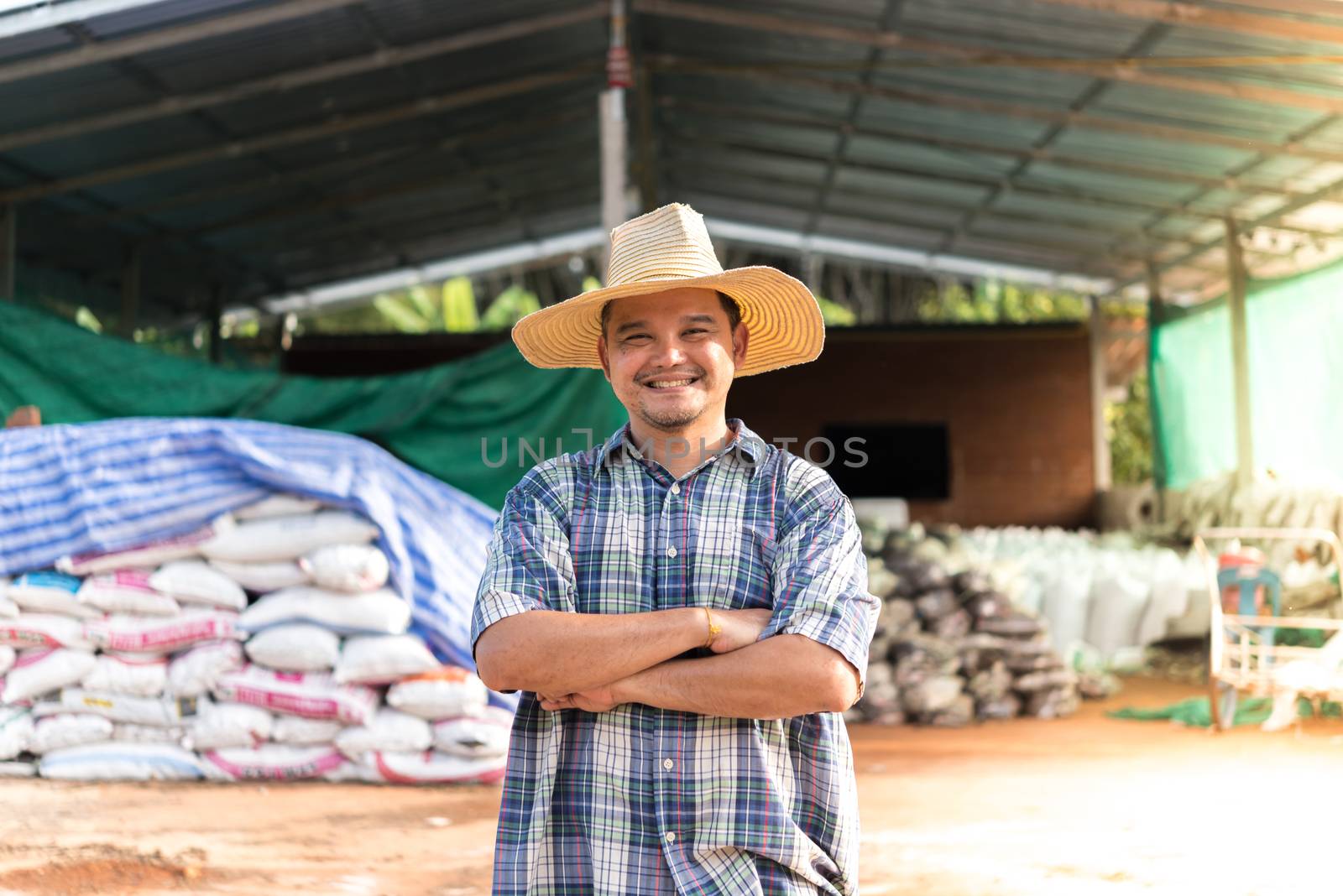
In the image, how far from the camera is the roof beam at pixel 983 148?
973cm

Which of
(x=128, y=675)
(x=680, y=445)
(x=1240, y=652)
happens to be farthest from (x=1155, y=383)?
(x=680, y=445)

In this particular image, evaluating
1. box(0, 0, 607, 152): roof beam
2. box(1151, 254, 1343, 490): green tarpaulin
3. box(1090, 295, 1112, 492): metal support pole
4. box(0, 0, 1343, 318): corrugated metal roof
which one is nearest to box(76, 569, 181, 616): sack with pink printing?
box(0, 0, 1343, 318): corrugated metal roof

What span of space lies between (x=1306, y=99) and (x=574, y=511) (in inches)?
301

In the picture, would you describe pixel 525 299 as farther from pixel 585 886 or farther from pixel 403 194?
pixel 585 886

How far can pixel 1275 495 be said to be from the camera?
948 cm

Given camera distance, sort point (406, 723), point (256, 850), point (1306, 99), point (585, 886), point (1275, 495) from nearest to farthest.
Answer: point (585, 886)
point (256, 850)
point (406, 723)
point (1306, 99)
point (1275, 495)

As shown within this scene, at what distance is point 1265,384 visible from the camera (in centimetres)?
998

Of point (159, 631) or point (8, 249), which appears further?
point (8, 249)

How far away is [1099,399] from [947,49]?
26.7 feet

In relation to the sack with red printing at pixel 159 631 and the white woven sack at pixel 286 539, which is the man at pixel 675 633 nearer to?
the white woven sack at pixel 286 539

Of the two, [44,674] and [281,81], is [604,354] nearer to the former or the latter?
[44,674]

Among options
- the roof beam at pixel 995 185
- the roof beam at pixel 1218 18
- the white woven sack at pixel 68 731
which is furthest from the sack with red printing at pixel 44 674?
the roof beam at pixel 995 185

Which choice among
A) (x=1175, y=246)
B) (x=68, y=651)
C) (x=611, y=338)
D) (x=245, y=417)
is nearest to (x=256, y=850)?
(x=68, y=651)

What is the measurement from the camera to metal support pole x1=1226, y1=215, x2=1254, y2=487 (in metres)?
10.3
